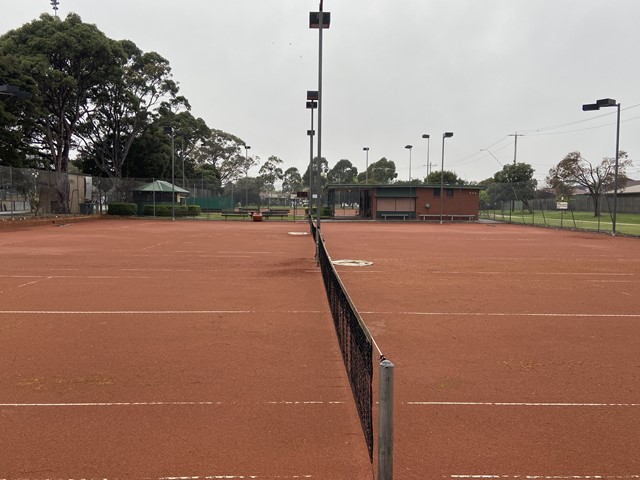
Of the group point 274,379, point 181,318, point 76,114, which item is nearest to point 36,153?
point 76,114

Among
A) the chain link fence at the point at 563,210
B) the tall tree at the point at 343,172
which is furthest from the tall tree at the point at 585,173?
the tall tree at the point at 343,172

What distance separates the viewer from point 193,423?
4645mm

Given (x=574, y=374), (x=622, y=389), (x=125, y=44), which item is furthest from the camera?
(x=125, y=44)

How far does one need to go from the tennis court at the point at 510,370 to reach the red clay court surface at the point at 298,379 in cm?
3

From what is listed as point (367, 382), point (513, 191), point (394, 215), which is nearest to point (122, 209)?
point (394, 215)

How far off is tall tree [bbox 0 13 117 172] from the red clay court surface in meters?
33.3

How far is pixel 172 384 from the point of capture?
18.5 ft

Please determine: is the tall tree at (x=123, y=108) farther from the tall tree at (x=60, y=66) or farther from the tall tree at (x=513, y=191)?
the tall tree at (x=513, y=191)

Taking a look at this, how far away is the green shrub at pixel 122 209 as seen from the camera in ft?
152

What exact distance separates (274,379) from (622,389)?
3.95 m

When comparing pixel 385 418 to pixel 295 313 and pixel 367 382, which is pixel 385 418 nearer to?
pixel 367 382

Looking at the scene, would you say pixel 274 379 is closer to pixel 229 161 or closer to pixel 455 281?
pixel 455 281

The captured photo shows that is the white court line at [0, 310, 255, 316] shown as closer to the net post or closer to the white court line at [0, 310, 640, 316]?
the white court line at [0, 310, 640, 316]

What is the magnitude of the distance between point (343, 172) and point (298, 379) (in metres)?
156
